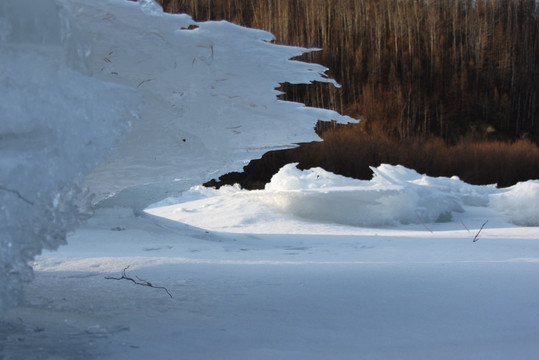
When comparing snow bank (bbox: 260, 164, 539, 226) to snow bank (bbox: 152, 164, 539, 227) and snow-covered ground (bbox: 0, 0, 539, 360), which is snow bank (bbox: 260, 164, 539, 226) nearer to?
snow bank (bbox: 152, 164, 539, 227)

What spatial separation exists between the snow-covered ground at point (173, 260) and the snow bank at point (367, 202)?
214 cm

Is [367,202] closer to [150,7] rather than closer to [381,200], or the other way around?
[381,200]

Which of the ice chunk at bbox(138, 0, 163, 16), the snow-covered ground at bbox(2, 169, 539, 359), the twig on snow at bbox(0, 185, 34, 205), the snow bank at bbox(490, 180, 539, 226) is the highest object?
the ice chunk at bbox(138, 0, 163, 16)

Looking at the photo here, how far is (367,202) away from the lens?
4.44m

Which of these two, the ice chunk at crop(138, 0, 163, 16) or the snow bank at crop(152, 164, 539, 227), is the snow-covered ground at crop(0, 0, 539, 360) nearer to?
the ice chunk at crop(138, 0, 163, 16)

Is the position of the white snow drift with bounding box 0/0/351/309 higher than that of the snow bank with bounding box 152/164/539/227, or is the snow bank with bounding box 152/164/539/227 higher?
the white snow drift with bounding box 0/0/351/309

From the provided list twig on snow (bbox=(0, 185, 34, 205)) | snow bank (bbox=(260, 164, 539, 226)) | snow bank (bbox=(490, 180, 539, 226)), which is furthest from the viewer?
snow bank (bbox=(490, 180, 539, 226))

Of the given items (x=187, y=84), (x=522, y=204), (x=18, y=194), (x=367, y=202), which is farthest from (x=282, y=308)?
(x=522, y=204)

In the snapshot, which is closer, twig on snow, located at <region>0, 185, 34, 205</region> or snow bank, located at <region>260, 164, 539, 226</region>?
twig on snow, located at <region>0, 185, 34, 205</region>

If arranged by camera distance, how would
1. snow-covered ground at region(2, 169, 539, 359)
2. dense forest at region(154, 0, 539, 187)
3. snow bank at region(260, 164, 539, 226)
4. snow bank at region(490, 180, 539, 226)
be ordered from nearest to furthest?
1. snow-covered ground at region(2, 169, 539, 359)
2. snow bank at region(260, 164, 539, 226)
3. snow bank at region(490, 180, 539, 226)
4. dense forest at region(154, 0, 539, 187)

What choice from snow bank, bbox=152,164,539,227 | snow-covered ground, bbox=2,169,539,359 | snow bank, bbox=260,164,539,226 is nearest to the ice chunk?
snow-covered ground, bbox=2,169,539,359

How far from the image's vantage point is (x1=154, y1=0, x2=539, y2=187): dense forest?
10.6 meters

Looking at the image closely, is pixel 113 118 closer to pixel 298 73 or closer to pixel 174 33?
pixel 174 33

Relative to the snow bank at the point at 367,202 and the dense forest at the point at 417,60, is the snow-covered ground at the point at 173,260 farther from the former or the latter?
the dense forest at the point at 417,60
